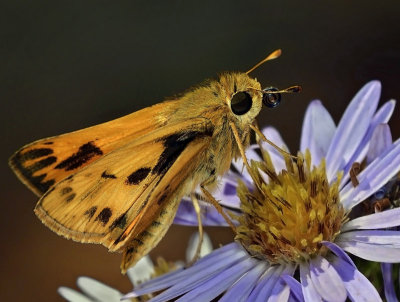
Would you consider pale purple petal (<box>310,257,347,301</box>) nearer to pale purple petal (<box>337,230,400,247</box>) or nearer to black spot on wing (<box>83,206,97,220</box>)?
pale purple petal (<box>337,230,400,247</box>)

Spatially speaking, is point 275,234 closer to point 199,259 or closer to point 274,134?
point 199,259

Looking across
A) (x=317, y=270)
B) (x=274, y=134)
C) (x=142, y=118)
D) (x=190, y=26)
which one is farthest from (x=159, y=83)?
(x=317, y=270)

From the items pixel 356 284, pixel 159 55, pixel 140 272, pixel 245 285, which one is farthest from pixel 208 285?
pixel 159 55

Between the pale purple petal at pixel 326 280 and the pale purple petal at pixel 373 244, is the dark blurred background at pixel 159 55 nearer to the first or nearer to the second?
the pale purple petal at pixel 373 244

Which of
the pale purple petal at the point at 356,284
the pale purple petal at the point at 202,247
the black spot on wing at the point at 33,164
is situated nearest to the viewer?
the pale purple petal at the point at 356,284

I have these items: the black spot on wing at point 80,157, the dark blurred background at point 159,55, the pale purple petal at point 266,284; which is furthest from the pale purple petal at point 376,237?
the dark blurred background at point 159,55

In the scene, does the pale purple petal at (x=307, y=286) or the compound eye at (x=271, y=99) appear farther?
the compound eye at (x=271, y=99)

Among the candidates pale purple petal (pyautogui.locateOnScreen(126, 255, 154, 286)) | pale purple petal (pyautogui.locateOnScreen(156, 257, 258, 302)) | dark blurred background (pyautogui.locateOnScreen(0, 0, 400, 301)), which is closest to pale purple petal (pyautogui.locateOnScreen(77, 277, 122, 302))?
pale purple petal (pyautogui.locateOnScreen(126, 255, 154, 286))
